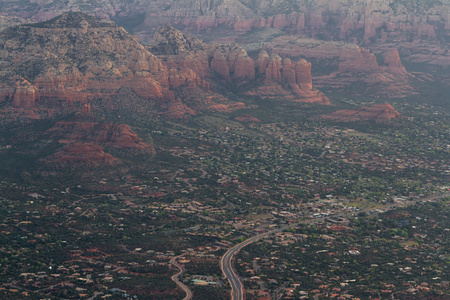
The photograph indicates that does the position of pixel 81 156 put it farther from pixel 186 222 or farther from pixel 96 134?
pixel 186 222

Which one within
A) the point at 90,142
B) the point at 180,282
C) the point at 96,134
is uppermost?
the point at 96,134

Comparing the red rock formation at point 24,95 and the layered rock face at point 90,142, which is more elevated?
the red rock formation at point 24,95

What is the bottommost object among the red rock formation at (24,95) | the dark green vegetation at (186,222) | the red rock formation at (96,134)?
the dark green vegetation at (186,222)

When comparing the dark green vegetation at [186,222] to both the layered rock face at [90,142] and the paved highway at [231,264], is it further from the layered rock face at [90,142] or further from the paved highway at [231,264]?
the layered rock face at [90,142]

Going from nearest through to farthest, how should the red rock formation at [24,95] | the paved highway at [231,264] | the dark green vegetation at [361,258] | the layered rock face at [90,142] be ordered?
the paved highway at [231,264] → the dark green vegetation at [361,258] → the layered rock face at [90,142] → the red rock formation at [24,95]

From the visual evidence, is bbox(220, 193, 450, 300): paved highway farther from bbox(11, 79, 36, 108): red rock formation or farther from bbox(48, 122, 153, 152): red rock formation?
bbox(11, 79, 36, 108): red rock formation

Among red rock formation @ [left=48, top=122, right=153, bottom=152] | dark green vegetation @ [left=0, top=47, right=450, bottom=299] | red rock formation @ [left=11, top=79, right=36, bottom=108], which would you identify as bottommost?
dark green vegetation @ [left=0, top=47, right=450, bottom=299]

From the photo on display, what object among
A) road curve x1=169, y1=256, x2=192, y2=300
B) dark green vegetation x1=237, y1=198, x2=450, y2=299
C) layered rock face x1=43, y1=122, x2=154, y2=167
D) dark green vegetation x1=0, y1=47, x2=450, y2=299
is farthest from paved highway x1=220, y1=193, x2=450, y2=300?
layered rock face x1=43, y1=122, x2=154, y2=167

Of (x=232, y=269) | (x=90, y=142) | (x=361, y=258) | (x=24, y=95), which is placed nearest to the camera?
(x=232, y=269)

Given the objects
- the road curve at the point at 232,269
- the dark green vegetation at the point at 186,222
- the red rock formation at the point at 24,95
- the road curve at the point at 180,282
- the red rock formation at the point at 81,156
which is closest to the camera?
the road curve at the point at 180,282

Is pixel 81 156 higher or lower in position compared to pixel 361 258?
higher

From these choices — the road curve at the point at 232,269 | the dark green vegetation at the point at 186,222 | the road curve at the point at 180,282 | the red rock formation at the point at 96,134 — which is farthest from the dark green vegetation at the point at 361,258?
the red rock formation at the point at 96,134

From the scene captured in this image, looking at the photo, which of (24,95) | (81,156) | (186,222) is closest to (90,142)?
(81,156)
